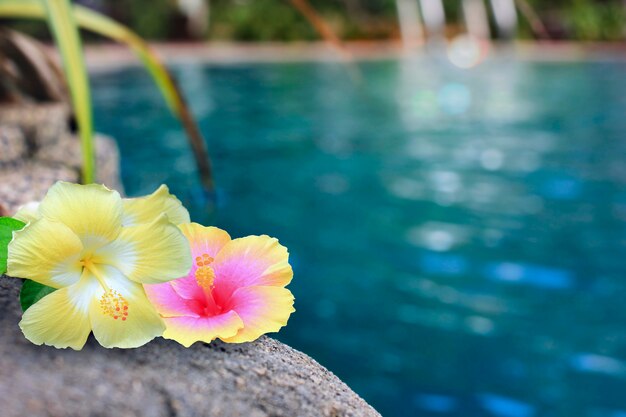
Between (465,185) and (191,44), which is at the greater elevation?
(191,44)

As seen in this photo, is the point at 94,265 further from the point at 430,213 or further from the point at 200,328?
the point at 430,213

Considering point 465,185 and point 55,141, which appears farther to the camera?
point 465,185

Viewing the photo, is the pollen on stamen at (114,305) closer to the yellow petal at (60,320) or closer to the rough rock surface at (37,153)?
the yellow petal at (60,320)

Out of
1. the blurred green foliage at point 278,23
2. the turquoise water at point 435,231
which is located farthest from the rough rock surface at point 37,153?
the blurred green foliage at point 278,23

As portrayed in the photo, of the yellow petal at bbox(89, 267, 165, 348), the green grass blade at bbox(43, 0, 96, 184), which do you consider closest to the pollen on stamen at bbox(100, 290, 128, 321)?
the yellow petal at bbox(89, 267, 165, 348)

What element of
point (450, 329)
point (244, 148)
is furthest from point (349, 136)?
point (450, 329)

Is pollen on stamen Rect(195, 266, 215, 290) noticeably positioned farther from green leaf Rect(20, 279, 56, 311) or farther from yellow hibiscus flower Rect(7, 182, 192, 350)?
green leaf Rect(20, 279, 56, 311)

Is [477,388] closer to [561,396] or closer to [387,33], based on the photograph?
[561,396]

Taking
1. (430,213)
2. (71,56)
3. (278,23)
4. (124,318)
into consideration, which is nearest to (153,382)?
(124,318)
